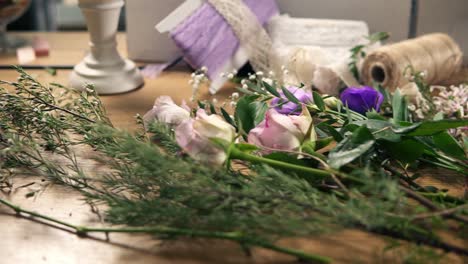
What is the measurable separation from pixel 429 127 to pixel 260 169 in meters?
0.16

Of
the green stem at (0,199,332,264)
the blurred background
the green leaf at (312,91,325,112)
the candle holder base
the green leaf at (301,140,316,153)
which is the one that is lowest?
the blurred background

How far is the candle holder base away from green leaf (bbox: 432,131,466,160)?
0.51 metres

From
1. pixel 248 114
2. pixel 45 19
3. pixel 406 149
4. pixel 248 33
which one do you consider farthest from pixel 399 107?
pixel 45 19

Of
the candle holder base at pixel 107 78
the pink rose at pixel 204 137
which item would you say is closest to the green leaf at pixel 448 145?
the pink rose at pixel 204 137

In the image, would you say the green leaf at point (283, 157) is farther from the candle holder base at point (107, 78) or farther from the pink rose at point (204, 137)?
the candle holder base at point (107, 78)

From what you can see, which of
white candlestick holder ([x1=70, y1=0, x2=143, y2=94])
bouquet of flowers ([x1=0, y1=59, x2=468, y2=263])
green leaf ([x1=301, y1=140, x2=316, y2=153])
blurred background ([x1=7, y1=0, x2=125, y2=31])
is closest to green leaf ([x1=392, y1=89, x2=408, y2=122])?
bouquet of flowers ([x1=0, y1=59, x2=468, y2=263])

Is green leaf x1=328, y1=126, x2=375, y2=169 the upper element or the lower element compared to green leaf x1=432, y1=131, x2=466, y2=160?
upper

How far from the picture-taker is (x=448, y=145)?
0.56 metres

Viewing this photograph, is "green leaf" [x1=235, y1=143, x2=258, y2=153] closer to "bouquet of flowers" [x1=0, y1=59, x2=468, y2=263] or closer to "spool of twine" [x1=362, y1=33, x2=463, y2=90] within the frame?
"bouquet of flowers" [x1=0, y1=59, x2=468, y2=263]

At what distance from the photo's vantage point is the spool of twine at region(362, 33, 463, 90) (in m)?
0.84

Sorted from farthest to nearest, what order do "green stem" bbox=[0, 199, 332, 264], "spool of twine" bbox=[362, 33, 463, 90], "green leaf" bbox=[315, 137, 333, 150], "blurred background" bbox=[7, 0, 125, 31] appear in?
"blurred background" bbox=[7, 0, 125, 31]
"spool of twine" bbox=[362, 33, 463, 90]
"green leaf" bbox=[315, 137, 333, 150]
"green stem" bbox=[0, 199, 332, 264]

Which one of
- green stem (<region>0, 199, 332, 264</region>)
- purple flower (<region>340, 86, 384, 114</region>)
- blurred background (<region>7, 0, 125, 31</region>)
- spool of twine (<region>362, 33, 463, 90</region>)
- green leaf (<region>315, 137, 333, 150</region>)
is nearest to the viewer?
green stem (<region>0, 199, 332, 264</region>)

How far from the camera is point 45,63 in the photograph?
3.43 feet

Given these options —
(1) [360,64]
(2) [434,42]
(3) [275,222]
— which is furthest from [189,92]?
(3) [275,222]
